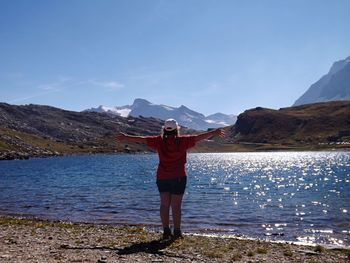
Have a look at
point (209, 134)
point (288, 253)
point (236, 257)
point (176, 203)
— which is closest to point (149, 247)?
point (176, 203)

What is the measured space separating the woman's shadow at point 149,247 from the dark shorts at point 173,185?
1.97 metres

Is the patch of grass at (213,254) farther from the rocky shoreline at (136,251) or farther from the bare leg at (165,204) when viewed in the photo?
the bare leg at (165,204)


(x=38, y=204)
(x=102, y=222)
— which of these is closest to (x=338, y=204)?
(x=102, y=222)

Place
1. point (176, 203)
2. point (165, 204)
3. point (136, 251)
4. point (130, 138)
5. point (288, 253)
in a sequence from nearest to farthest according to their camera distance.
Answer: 1. point (136, 251)
2. point (176, 203)
3. point (165, 204)
4. point (130, 138)
5. point (288, 253)

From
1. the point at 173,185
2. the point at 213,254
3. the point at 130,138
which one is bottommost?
the point at 213,254

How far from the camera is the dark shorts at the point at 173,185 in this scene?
17219 mm

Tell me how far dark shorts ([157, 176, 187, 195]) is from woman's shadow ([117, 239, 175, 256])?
6.48 ft

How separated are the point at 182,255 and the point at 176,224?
254 cm

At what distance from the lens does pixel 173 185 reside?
56.6ft

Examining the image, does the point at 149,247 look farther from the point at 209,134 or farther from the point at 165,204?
the point at 209,134

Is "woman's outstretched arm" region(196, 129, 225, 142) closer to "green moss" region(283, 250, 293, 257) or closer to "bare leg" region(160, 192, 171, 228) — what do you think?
"bare leg" region(160, 192, 171, 228)

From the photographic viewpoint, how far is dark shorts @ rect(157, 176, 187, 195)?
1722 centimetres

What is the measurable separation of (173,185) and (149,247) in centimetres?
248

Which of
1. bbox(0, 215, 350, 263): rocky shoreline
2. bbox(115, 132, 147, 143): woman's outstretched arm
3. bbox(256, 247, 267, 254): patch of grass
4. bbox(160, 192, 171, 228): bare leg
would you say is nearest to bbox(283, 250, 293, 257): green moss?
bbox(0, 215, 350, 263): rocky shoreline
